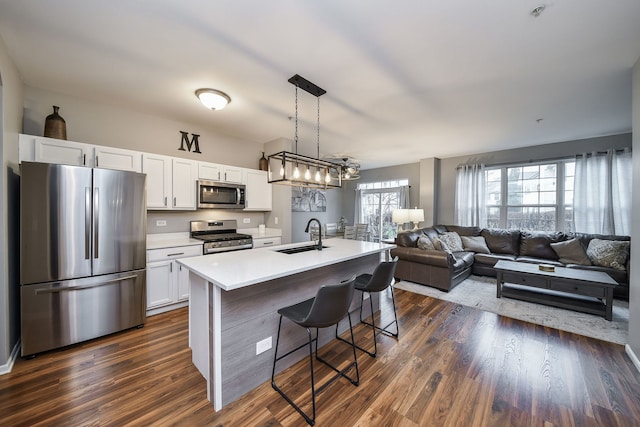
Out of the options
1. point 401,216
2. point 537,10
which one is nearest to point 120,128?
point 537,10

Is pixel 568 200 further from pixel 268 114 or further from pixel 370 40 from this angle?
pixel 268 114

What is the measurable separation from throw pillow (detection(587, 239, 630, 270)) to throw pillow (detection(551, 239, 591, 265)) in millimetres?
81

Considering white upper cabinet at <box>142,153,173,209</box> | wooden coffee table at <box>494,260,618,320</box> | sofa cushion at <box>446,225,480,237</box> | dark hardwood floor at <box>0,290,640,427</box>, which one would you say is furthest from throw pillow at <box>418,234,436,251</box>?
white upper cabinet at <box>142,153,173,209</box>

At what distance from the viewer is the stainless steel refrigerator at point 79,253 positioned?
2.13 metres

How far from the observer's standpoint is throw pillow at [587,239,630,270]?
364cm

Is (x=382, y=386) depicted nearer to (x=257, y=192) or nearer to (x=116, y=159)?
(x=257, y=192)

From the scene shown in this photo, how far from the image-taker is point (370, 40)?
6.29 ft

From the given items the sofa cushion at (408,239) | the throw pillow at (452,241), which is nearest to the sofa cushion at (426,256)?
the sofa cushion at (408,239)

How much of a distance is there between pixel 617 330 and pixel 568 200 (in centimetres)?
294

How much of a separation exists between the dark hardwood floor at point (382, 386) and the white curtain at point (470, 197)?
3397 mm

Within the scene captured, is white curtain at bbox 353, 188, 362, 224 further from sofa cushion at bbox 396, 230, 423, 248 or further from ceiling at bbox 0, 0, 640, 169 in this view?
ceiling at bbox 0, 0, 640, 169

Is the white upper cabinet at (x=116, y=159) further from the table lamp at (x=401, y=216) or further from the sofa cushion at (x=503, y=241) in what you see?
the sofa cushion at (x=503, y=241)

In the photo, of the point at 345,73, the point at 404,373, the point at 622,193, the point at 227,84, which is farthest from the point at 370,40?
the point at 622,193

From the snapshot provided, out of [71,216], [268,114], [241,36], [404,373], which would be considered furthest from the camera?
[268,114]
